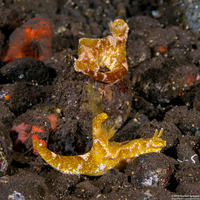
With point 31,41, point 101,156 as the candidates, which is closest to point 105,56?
point 101,156

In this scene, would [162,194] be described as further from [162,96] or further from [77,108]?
[162,96]

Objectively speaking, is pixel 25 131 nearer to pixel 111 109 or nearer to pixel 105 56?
pixel 111 109

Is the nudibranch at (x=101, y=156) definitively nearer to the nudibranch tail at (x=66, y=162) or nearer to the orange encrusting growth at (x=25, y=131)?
the nudibranch tail at (x=66, y=162)

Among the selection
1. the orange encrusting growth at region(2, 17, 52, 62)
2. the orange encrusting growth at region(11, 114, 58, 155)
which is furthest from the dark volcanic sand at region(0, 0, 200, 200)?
the orange encrusting growth at region(2, 17, 52, 62)

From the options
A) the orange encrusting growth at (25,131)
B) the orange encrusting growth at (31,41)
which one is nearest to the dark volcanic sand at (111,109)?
the orange encrusting growth at (25,131)

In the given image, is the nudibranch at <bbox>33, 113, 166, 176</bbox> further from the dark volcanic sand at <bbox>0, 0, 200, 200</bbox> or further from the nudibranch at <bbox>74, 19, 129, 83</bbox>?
the nudibranch at <bbox>74, 19, 129, 83</bbox>

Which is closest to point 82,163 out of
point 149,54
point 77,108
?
point 77,108
